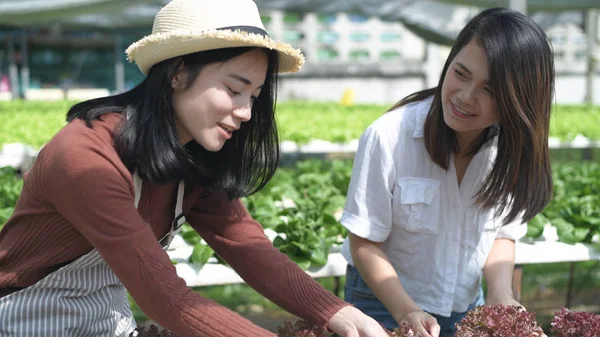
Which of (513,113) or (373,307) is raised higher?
(513,113)

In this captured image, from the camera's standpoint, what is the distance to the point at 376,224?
227 centimetres

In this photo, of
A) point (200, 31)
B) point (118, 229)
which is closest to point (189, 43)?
Result: point (200, 31)

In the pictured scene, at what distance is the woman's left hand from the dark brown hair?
69cm

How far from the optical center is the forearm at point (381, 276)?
2.14 m

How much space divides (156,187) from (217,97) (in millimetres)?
273

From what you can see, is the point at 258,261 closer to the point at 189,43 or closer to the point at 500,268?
the point at 189,43

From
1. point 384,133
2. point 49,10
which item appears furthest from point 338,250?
point 49,10

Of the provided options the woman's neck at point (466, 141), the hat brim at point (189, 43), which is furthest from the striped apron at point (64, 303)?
the woman's neck at point (466, 141)

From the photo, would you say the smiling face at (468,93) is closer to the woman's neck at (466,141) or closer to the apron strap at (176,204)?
the woman's neck at (466,141)

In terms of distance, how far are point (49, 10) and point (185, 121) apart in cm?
898

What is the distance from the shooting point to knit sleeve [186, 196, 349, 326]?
1.77m

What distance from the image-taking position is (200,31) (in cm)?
158

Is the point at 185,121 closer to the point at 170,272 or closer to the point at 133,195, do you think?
the point at 133,195

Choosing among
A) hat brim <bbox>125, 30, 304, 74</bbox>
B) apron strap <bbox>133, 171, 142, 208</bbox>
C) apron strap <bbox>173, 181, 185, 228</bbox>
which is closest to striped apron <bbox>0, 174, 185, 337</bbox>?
apron strap <bbox>133, 171, 142, 208</bbox>
